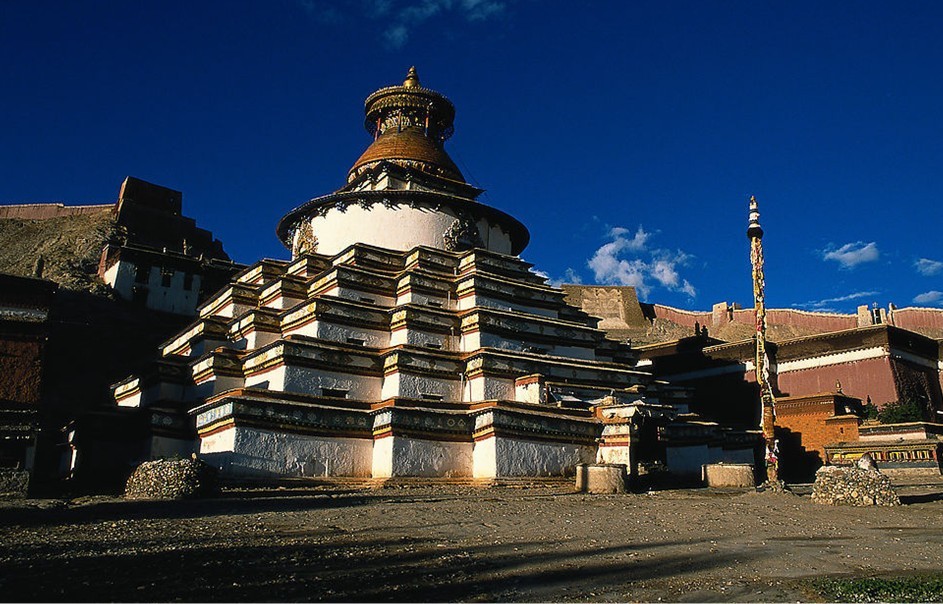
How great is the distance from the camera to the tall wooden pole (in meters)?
17.8

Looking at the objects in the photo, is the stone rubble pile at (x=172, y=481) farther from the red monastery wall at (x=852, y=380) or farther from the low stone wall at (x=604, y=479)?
the red monastery wall at (x=852, y=380)

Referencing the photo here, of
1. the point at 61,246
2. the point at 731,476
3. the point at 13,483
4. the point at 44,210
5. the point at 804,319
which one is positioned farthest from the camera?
the point at 44,210

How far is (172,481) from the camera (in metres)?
14.5

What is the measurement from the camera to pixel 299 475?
19.0 m

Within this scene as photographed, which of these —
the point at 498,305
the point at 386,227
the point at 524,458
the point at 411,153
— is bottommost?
the point at 524,458

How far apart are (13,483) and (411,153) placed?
20658 millimetres

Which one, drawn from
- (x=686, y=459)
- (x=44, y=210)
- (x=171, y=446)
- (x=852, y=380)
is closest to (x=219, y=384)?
(x=171, y=446)

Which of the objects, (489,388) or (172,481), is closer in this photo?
→ (172,481)

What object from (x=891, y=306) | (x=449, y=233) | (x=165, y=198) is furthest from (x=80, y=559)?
(x=165, y=198)

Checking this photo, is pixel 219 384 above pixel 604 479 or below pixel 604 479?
above

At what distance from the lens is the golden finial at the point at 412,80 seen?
3453cm

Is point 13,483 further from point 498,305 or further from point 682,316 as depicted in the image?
point 682,316

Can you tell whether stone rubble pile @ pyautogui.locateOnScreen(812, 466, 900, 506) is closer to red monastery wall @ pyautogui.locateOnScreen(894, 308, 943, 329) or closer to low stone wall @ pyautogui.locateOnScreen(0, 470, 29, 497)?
low stone wall @ pyautogui.locateOnScreen(0, 470, 29, 497)

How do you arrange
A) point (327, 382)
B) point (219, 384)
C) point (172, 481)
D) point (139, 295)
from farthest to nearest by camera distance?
point (139, 295)
point (219, 384)
point (327, 382)
point (172, 481)
